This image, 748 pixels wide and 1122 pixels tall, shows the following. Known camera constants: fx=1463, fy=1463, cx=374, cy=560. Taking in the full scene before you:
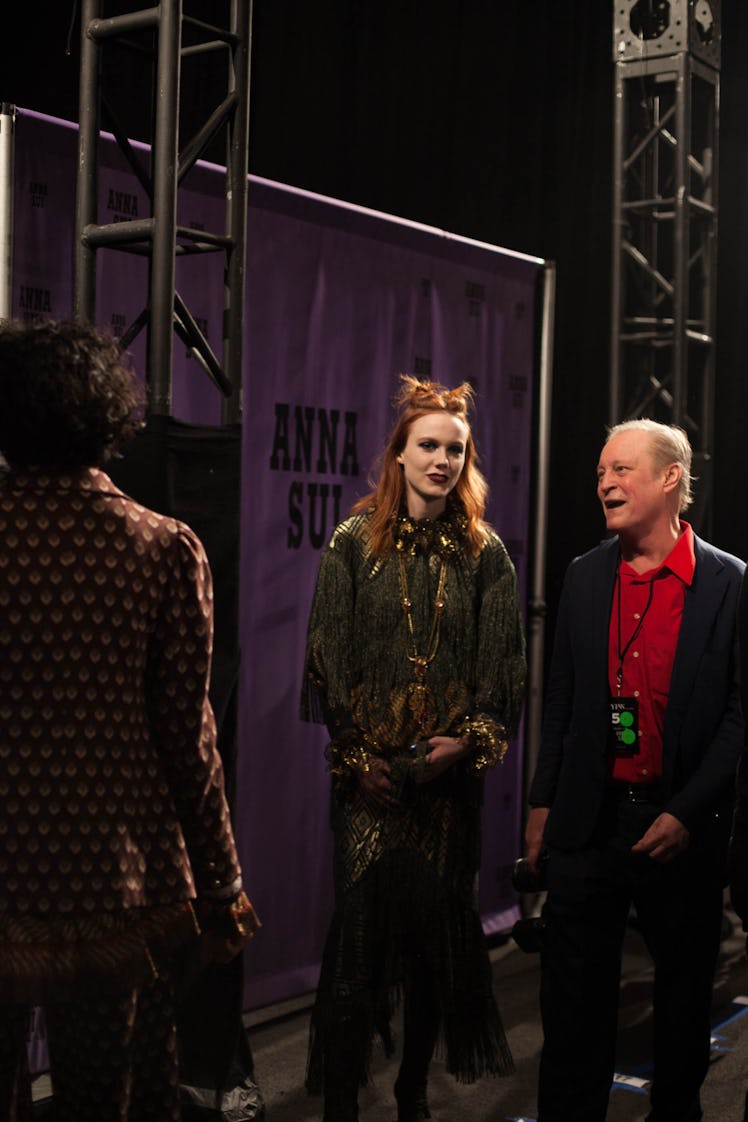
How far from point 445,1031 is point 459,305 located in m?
2.68

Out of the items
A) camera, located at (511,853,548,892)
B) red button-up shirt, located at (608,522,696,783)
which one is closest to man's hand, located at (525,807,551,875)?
camera, located at (511,853,548,892)

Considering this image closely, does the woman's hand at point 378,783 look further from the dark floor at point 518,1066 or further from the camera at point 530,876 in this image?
the dark floor at point 518,1066

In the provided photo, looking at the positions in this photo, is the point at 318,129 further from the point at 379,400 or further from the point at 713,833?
the point at 713,833

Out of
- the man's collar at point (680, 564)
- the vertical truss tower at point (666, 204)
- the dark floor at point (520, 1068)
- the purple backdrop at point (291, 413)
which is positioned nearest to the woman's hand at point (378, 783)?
the man's collar at point (680, 564)

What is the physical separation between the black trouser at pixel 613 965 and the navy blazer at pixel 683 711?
72 mm

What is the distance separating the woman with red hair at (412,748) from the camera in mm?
3326

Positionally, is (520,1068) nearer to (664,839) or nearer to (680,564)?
(664,839)

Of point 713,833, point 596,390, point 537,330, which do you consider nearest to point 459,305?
point 537,330

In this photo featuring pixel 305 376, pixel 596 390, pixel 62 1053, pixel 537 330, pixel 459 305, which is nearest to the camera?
pixel 62 1053

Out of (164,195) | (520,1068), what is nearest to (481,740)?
(520,1068)

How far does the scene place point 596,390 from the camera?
7.09 metres

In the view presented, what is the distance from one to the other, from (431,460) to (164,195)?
2.83ft

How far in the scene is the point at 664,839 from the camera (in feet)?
9.83

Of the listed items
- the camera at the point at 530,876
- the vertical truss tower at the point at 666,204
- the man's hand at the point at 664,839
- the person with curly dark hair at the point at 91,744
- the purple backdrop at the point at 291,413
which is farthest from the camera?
the vertical truss tower at the point at 666,204
